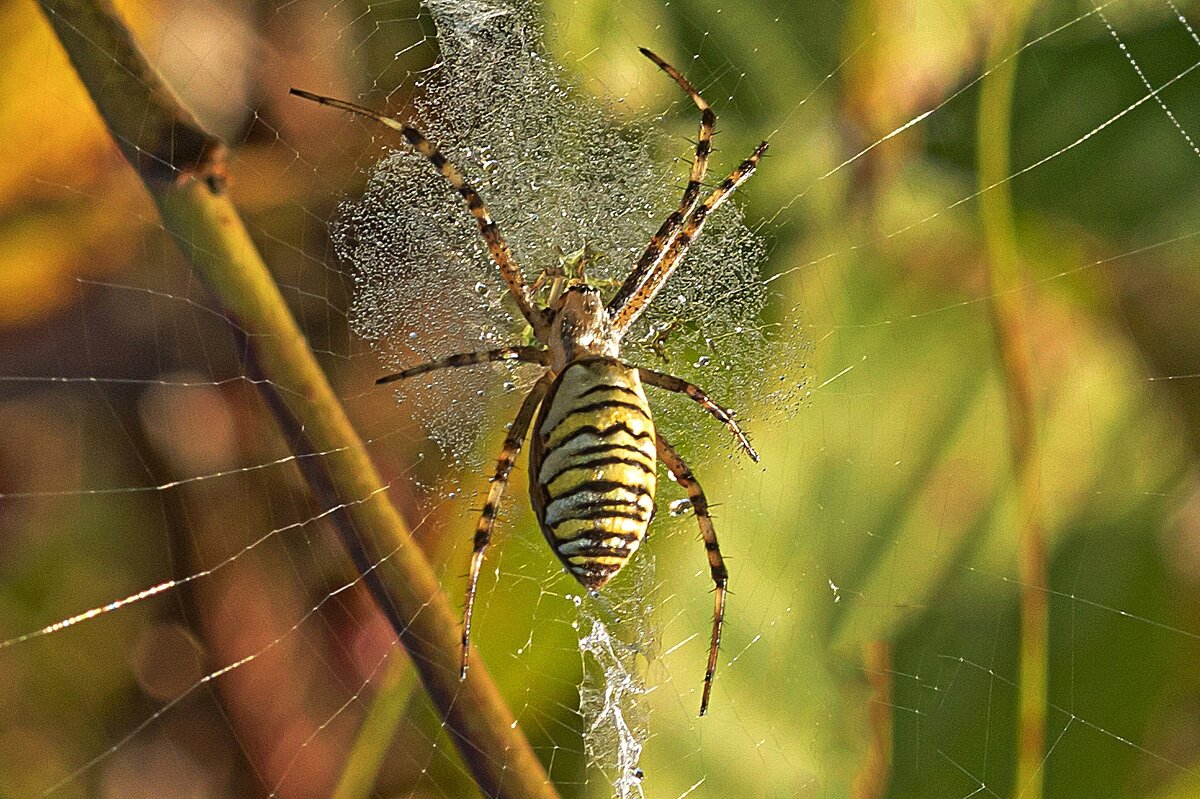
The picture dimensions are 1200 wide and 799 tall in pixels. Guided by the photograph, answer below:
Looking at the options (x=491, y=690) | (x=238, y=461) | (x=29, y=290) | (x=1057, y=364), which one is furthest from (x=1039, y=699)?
(x=29, y=290)

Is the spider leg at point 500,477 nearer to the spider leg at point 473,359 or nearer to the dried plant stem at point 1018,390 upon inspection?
the spider leg at point 473,359

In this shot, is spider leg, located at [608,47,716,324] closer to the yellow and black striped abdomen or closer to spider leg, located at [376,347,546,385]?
spider leg, located at [376,347,546,385]

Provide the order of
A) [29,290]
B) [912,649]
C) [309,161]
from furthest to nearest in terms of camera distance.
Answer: [912,649] < [309,161] < [29,290]

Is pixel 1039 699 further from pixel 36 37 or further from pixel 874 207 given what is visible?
pixel 36 37

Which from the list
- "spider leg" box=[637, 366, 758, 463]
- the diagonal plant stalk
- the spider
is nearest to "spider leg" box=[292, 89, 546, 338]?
the spider

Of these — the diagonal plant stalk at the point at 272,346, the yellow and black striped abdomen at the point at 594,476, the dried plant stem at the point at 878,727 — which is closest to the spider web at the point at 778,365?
the dried plant stem at the point at 878,727

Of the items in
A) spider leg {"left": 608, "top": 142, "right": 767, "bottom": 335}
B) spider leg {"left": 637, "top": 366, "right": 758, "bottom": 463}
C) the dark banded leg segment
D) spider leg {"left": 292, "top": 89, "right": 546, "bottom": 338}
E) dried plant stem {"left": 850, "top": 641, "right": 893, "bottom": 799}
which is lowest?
dried plant stem {"left": 850, "top": 641, "right": 893, "bottom": 799}

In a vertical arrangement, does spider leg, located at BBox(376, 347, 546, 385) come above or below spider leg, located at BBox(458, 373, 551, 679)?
above

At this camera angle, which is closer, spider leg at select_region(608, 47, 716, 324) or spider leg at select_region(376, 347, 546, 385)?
spider leg at select_region(376, 347, 546, 385)
